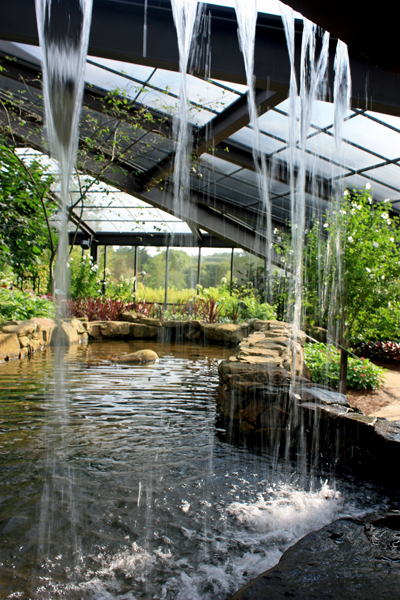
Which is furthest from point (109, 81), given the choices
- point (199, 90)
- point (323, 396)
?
point (323, 396)

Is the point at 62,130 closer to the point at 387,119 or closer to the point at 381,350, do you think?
the point at 387,119

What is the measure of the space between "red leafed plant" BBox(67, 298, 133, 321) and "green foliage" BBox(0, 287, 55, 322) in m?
2.46

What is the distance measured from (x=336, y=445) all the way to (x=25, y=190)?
807 centimetres

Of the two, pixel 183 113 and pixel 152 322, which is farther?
pixel 152 322

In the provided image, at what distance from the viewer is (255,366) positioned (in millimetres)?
3619

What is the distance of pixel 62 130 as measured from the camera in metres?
8.36

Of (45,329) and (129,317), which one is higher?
(129,317)

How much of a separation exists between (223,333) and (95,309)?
14.9 ft

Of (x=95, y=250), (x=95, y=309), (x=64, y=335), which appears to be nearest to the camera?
(x=64, y=335)

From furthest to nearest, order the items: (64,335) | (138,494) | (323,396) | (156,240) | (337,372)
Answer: (156,240)
(64,335)
(337,372)
(323,396)
(138,494)

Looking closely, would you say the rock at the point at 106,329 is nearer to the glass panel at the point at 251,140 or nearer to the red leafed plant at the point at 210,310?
the red leafed plant at the point at 210,310

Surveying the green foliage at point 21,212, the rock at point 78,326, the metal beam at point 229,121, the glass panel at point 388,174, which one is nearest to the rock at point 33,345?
the green foliage at point 21,212

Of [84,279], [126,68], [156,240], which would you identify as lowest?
[84,279]

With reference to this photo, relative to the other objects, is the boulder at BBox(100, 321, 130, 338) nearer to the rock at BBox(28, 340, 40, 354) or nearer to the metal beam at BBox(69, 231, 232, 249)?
the rock at BBox(28, 340, 40, 354)
